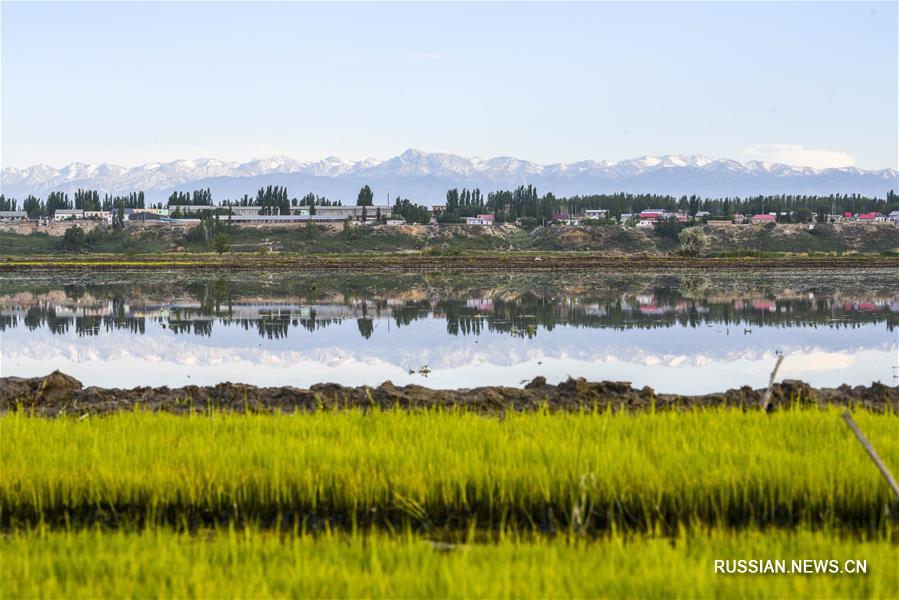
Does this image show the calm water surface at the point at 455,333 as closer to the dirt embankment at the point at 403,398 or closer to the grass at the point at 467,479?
the dirt embankment at the point at 403,398

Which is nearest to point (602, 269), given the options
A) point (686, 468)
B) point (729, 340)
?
point (729, 340)

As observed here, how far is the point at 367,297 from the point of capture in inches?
1500

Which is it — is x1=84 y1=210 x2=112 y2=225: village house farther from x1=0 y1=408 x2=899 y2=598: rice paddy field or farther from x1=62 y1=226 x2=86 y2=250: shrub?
x1=0 y1=408 x2=899 y2=598: rice paddy field

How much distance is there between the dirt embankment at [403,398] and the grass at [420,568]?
18.0ft

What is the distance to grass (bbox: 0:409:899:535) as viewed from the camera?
756 centimetres

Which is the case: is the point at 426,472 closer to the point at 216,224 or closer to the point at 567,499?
the point at 567,499

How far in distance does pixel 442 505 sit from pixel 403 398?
4919mm

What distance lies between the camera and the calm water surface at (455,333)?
17641 mm

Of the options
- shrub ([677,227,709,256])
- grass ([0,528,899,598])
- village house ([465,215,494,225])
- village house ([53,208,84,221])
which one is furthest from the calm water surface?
village house ([53,208,84,221])

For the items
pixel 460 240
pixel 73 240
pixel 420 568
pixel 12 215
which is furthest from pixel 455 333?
pixel 12 215

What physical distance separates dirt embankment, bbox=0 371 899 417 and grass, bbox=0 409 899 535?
9.13 ft

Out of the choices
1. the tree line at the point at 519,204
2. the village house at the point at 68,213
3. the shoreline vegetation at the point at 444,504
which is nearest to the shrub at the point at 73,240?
the tree line at the point at 519,204

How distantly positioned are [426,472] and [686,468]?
223cm

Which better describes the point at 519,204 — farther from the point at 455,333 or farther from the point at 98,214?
the point at 455,333
